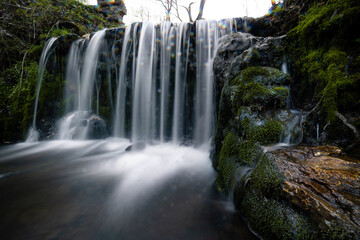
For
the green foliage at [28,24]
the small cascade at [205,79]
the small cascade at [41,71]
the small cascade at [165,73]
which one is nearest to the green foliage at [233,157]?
the small cascade at [205,79]

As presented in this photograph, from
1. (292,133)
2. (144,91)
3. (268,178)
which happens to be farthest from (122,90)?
(268,178)

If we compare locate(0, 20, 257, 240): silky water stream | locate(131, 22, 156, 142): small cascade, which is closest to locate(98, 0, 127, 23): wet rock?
locate(0, 20, 257, 240): silky water stream

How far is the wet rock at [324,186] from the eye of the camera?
968mm

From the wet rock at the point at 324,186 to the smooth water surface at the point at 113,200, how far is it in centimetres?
70

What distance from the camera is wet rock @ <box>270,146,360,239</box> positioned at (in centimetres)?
97

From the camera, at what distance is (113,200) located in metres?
2.22

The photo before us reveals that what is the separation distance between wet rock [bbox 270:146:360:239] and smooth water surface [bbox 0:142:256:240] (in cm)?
70

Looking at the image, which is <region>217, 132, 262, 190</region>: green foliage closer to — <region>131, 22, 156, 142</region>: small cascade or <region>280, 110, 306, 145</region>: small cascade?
<region>280, 110, 306, 145</region>: small cascade

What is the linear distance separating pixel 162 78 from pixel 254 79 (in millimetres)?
4125

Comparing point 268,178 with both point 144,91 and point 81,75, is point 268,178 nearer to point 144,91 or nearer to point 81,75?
point 144,91

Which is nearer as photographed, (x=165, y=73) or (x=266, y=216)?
(x=266, y=216)

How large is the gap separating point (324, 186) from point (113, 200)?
2.44 m

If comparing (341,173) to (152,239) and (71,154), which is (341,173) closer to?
(152,239)

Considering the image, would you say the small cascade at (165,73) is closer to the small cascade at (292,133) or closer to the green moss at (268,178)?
the small cascade at (292,133)
